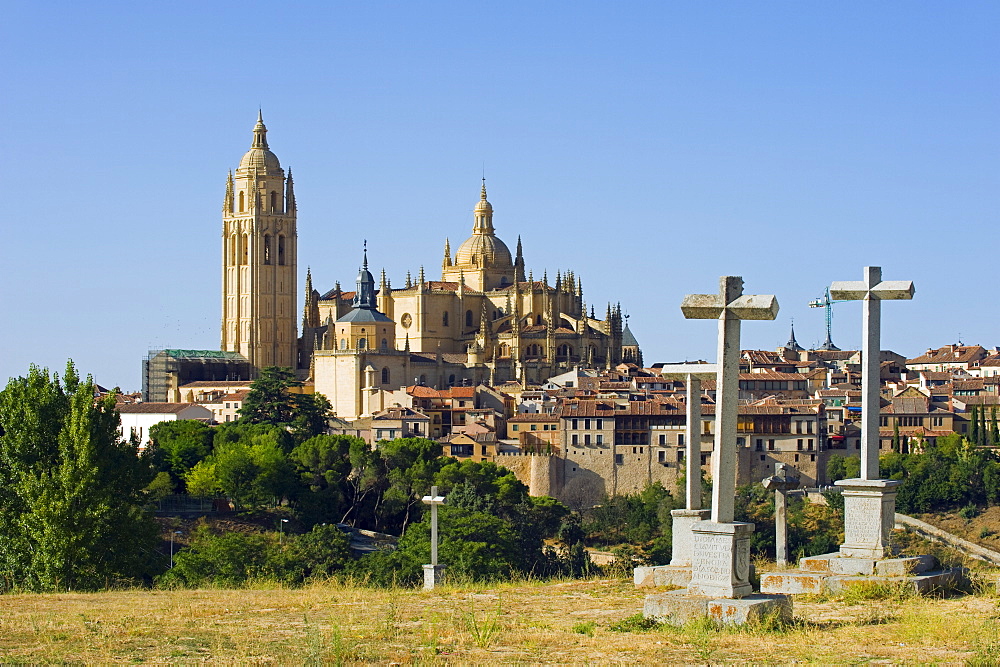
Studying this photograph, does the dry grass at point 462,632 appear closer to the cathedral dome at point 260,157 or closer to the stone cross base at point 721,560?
the stone cross base at point 721,560

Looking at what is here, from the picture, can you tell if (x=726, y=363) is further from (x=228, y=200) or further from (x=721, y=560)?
(x=228, y=200)

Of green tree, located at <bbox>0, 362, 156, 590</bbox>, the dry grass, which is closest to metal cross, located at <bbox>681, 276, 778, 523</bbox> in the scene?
the dry grass

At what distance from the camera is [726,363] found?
1155 cm

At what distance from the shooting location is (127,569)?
21359 mm

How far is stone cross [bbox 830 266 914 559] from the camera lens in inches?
539

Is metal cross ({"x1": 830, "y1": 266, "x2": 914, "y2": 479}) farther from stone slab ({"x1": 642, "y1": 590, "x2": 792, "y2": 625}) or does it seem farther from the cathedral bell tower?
the cathedral bell tower

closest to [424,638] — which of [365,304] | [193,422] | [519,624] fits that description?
[519,624]

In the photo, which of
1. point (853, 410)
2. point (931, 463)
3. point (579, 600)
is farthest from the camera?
point (853, 410)

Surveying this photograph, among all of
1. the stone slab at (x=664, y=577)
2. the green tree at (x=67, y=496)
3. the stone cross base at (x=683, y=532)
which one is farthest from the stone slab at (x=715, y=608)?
the green tree at (x=67, y=496)

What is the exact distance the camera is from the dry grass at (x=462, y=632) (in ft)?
33.1

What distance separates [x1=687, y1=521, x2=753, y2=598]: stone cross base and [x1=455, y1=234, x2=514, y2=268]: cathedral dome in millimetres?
80671

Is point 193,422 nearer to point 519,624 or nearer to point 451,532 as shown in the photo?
point 451,532

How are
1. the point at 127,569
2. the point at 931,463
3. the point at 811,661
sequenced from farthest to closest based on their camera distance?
the point at 931,463, the point at 127,569, the point at 811,661

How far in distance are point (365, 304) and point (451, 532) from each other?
4707cm
